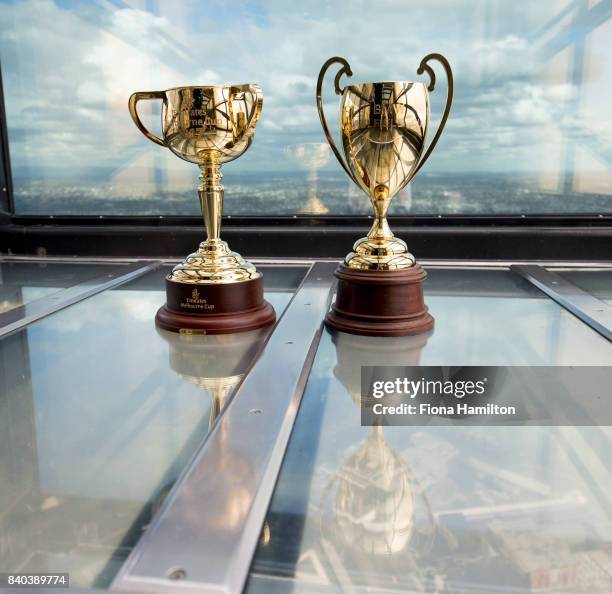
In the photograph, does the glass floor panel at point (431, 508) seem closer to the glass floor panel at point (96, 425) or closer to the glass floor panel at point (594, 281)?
the glass floor panel at point (96, 425)

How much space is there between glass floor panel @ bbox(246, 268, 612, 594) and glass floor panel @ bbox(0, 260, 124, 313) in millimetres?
646

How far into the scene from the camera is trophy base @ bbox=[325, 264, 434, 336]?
77cm

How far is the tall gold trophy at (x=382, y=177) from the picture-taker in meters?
0.73

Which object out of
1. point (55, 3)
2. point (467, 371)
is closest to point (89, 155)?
point (55, 3)

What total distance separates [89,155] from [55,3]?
1.20 ft

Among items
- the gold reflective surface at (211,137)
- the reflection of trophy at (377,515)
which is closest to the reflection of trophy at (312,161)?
the gold reflective surface at (211,137)

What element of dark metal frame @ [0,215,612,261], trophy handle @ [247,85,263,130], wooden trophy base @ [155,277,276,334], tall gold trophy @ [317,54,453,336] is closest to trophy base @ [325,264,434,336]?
tall gold trophy @ [317,54,453,336]

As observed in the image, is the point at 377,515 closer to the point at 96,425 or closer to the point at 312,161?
the point at 96,425

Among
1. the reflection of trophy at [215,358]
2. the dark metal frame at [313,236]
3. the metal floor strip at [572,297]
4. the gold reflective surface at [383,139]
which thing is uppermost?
the gold reflective surface at [383,139]

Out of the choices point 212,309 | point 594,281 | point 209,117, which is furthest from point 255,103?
point 594,281

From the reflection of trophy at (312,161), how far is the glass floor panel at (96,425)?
2.01 feet

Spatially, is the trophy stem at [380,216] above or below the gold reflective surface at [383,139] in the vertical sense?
below

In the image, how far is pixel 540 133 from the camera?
4.27 ft

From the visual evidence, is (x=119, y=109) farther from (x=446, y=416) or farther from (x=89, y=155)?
(x=446, y=416)
